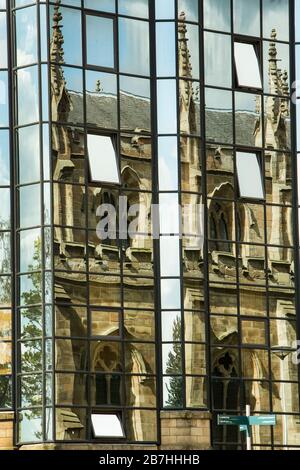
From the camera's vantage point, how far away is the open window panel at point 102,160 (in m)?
53.8

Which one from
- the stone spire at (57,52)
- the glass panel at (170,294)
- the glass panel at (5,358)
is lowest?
the glass panel at (5,358)

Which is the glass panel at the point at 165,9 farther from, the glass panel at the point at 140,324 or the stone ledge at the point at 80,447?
the stone ledge at the point at 80,447

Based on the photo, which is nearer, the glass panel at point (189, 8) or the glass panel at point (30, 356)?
the glass panel at point (30, 356)

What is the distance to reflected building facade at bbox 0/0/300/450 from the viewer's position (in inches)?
2089

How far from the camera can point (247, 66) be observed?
55.9m

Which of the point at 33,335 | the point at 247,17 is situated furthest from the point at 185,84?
the point at 33,335

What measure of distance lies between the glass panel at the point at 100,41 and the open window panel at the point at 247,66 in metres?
2.95

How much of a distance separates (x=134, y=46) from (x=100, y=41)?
2.55 ft

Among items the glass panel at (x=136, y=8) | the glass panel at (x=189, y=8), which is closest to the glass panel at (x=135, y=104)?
the glass panel at (x=136, y=8)

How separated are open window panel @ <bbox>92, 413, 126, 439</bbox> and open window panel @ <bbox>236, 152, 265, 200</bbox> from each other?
5681 mm

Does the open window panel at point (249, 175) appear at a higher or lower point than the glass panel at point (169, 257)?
higher

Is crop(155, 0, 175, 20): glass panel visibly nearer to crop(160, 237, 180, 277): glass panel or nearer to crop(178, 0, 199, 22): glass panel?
crop(178, 0, 199, 22): glass panel

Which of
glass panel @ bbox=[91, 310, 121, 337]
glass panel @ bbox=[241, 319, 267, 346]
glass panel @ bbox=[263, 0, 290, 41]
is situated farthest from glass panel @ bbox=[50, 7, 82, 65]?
glass panel @ bbox=[241, 319, 267, 346]

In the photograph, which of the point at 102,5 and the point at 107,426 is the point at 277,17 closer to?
Answer: the point at 102,5
